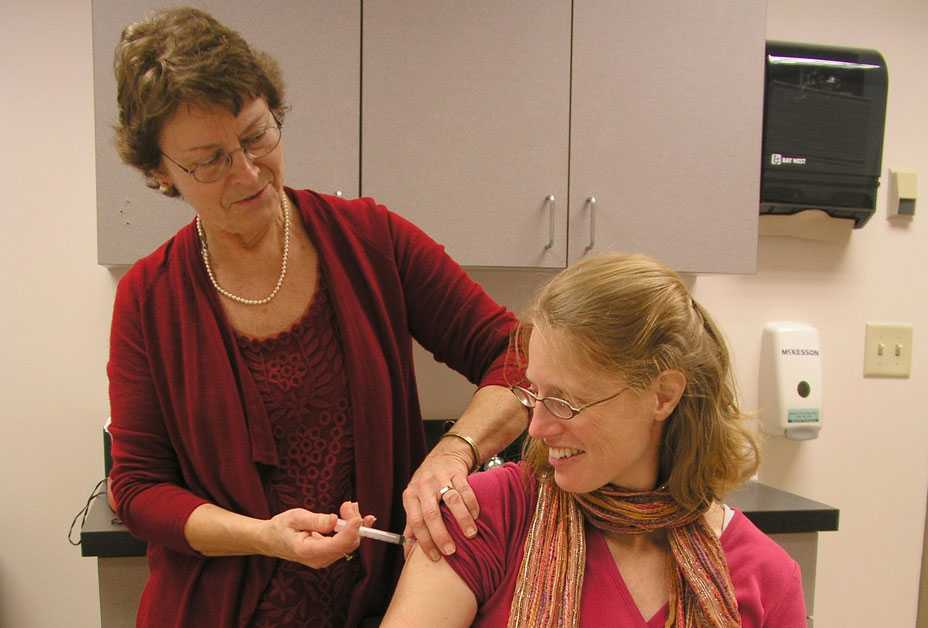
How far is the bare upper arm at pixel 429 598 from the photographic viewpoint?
36.5 inches

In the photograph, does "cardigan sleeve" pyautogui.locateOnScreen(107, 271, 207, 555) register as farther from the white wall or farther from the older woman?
the white wall

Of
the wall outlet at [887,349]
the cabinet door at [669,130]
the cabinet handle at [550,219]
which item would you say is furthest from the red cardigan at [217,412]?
the wall outlet at [887,349]

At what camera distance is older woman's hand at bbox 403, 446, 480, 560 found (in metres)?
0.95

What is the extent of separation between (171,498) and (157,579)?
0.17 m

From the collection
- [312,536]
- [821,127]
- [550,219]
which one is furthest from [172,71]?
[821,127]

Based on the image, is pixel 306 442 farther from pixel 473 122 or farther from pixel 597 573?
pixel 473 122

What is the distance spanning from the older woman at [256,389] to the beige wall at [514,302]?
3.40ft

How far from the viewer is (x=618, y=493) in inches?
39.4

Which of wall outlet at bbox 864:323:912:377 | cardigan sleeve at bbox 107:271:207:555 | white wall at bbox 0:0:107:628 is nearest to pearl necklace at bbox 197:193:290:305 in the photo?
cardigan sleeve at bbox 107:271:207:555

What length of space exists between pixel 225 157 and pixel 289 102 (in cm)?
79

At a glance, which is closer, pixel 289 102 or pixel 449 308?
pixel 449 308

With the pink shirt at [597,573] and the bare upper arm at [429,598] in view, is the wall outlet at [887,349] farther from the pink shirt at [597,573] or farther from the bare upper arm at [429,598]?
the bare upper arm at [429,598]

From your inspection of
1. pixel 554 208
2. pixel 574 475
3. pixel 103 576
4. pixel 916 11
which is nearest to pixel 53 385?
pixel 103 576

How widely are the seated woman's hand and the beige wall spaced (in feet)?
4.04
